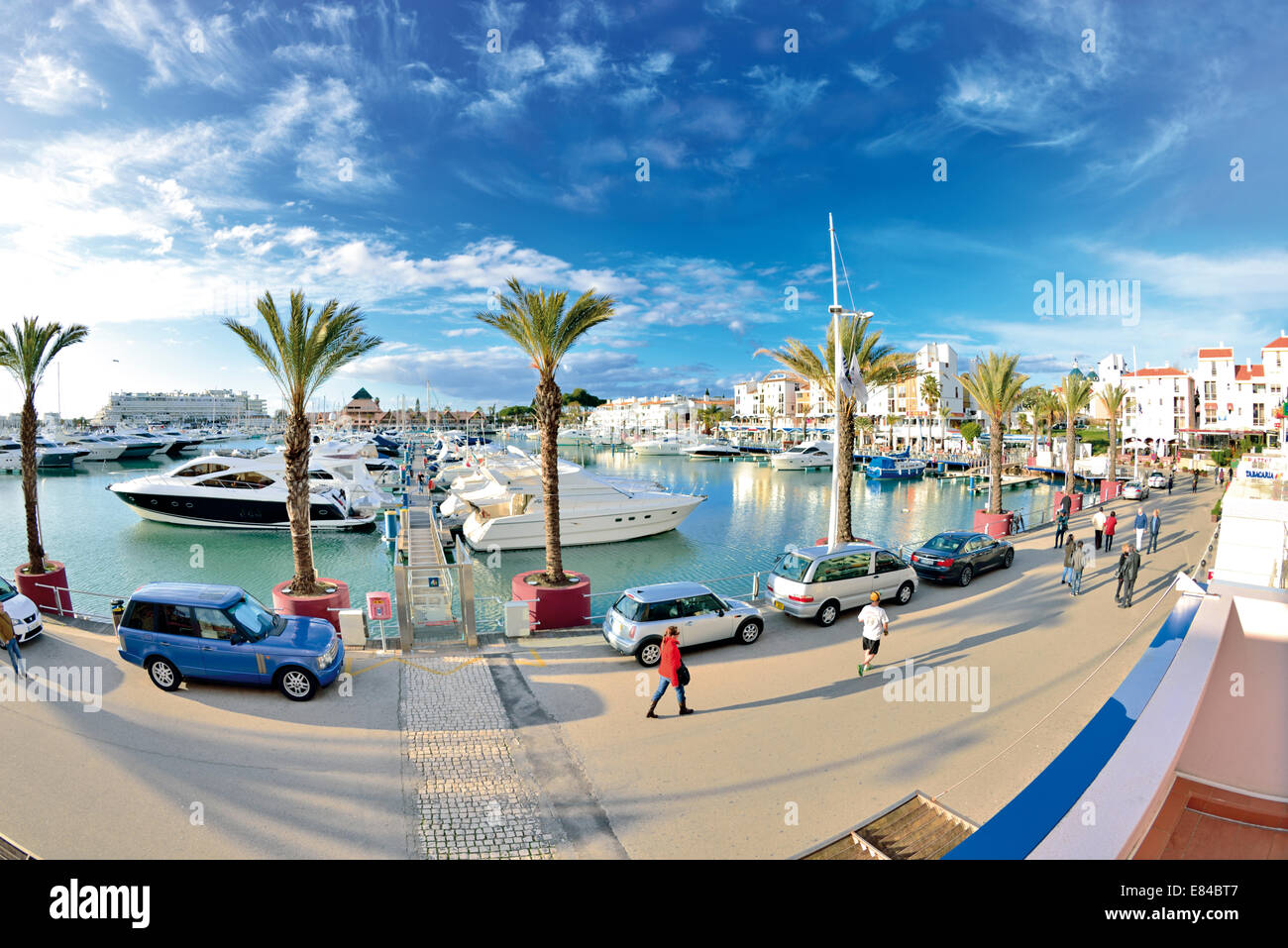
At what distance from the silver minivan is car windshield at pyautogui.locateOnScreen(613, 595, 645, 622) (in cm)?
391

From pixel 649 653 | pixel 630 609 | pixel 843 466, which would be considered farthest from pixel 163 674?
pixel 843 466

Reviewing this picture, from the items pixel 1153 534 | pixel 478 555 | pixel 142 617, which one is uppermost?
pixel 142 617

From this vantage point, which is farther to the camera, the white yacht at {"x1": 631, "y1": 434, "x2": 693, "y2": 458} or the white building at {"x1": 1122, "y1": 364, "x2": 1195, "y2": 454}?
the white yacht at {"x1": 631, "y1": 434, "x2": 693, "y2": 458}

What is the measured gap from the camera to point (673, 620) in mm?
11328

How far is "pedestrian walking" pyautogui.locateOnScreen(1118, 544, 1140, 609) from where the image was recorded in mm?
13961

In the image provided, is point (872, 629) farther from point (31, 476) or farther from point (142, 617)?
point (31, 476)

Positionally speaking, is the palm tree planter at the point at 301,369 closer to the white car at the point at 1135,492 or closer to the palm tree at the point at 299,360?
the palm tree at the point at 299,360

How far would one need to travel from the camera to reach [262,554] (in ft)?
93.6

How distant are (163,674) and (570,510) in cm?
2040

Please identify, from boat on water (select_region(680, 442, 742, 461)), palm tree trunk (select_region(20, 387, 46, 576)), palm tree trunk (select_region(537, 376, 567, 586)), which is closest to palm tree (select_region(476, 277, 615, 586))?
palm tree trunk (select_region(537, 376, 567, 586))

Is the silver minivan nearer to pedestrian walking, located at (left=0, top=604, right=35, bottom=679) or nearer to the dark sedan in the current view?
the dark sedan

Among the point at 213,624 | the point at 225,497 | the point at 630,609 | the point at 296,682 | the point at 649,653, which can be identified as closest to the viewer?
the point at 296,682
